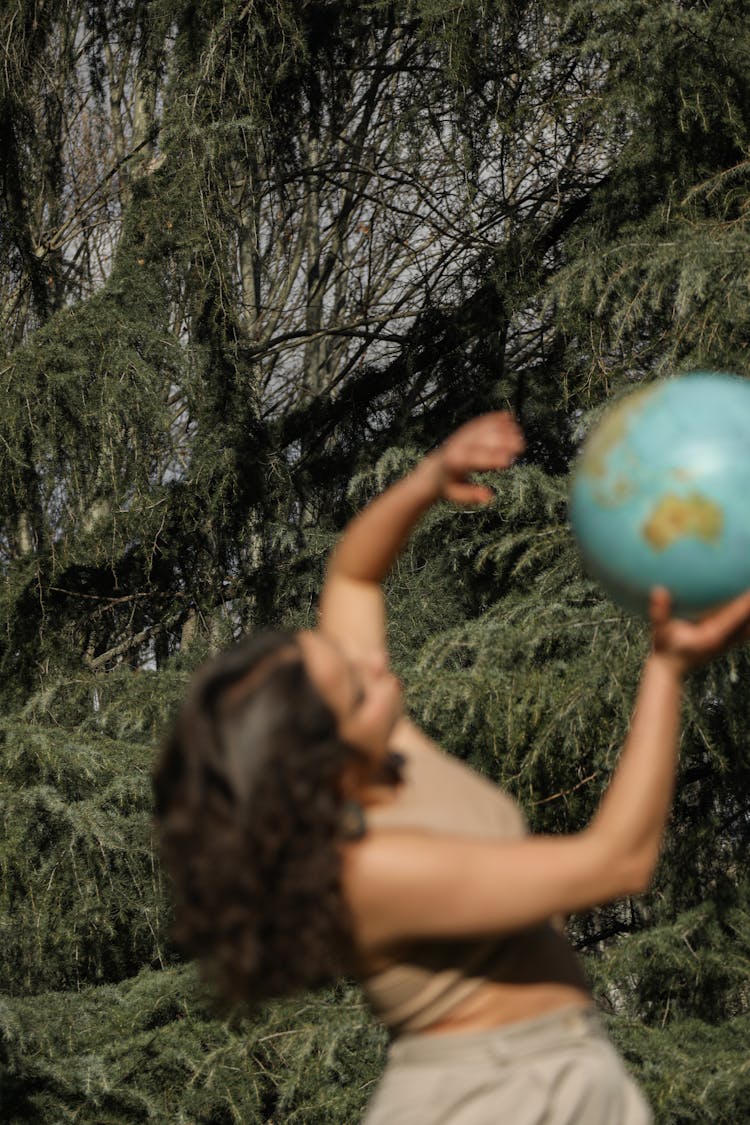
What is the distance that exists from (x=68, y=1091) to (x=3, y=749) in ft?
4.28

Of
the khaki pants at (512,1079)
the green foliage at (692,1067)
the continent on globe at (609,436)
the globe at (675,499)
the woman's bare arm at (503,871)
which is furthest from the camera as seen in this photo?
the green foliage at (692,1067)

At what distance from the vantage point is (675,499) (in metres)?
2.06

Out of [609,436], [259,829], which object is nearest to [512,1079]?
[259,829]

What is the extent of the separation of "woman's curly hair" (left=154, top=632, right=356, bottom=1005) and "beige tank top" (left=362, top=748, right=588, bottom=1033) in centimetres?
10

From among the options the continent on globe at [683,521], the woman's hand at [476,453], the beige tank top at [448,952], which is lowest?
the beige tank top at [448,952]

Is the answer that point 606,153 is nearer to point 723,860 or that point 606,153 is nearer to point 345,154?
point 345,154

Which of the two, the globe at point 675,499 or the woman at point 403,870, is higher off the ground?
the globe at point 675,499

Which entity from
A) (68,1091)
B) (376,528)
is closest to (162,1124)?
(68,1091)

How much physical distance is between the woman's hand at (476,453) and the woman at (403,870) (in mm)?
323

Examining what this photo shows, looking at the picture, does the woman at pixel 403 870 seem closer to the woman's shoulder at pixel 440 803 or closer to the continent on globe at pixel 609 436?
the woman's shoulder at pixel 440 803

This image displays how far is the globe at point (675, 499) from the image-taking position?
201 centimetres

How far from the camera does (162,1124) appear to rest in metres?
4.90

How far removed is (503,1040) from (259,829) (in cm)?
46

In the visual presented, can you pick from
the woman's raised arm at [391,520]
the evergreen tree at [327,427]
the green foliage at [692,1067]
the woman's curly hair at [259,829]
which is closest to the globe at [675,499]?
the woman's raised arm at [391,520]
